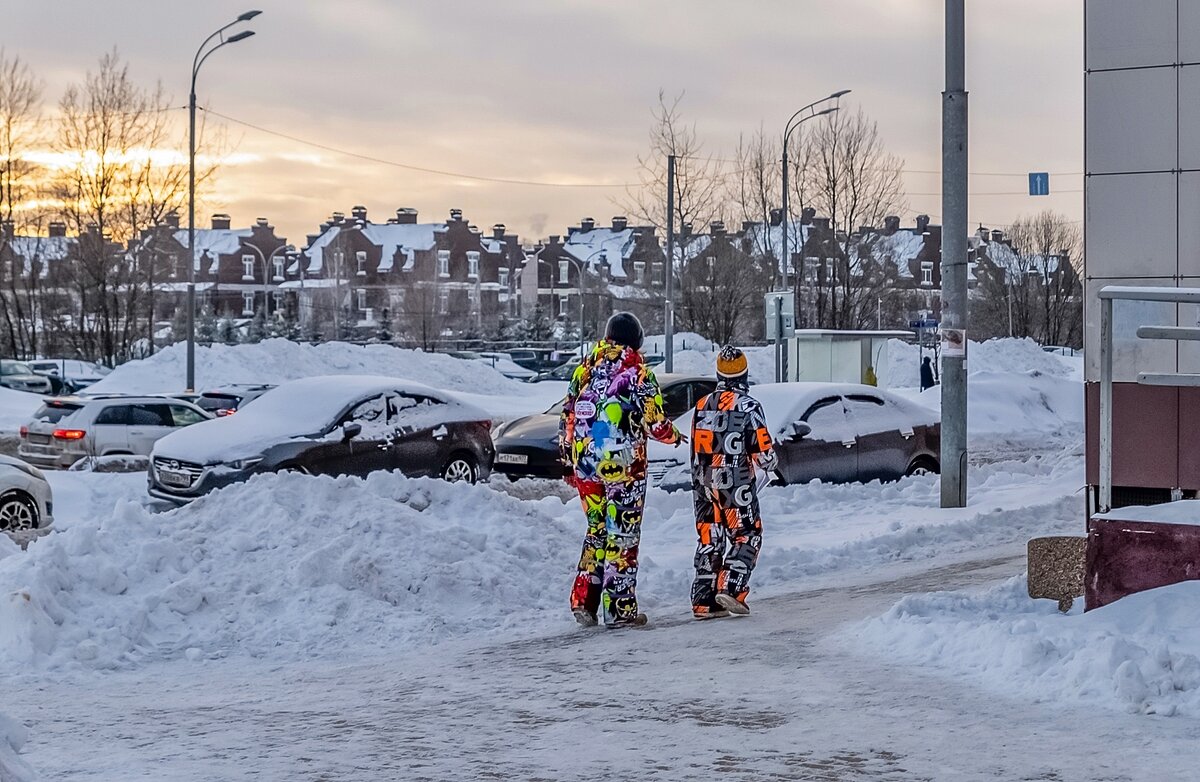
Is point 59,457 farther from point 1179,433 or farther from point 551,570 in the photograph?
point 1179,433

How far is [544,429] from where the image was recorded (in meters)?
17.8

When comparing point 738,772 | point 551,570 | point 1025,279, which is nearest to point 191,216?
point 551,570

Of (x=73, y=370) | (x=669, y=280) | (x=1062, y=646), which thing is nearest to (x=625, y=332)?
(x=1062, y=646)

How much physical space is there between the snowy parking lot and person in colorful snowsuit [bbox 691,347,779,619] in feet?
0.83

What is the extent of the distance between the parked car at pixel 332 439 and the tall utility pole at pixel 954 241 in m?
5.62

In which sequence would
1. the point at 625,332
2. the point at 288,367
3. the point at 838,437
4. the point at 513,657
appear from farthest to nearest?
the point at 288,367 < the point at 838,437 < the point at 625,332 < the point at 513,657

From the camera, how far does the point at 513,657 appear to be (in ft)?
26.0

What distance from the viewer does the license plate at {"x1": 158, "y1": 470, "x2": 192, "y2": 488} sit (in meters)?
15.2

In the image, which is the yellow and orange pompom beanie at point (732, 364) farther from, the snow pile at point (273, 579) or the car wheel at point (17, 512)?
the car wheel at point (17, 512)

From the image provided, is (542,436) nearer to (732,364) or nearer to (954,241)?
(954,241)

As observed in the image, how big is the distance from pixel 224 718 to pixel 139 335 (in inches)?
1935

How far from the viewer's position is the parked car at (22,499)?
14.7 metres

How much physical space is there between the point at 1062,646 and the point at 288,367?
3992 cm

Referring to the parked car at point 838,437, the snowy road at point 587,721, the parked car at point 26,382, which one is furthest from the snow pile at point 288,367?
the snowy road at point 587,721
